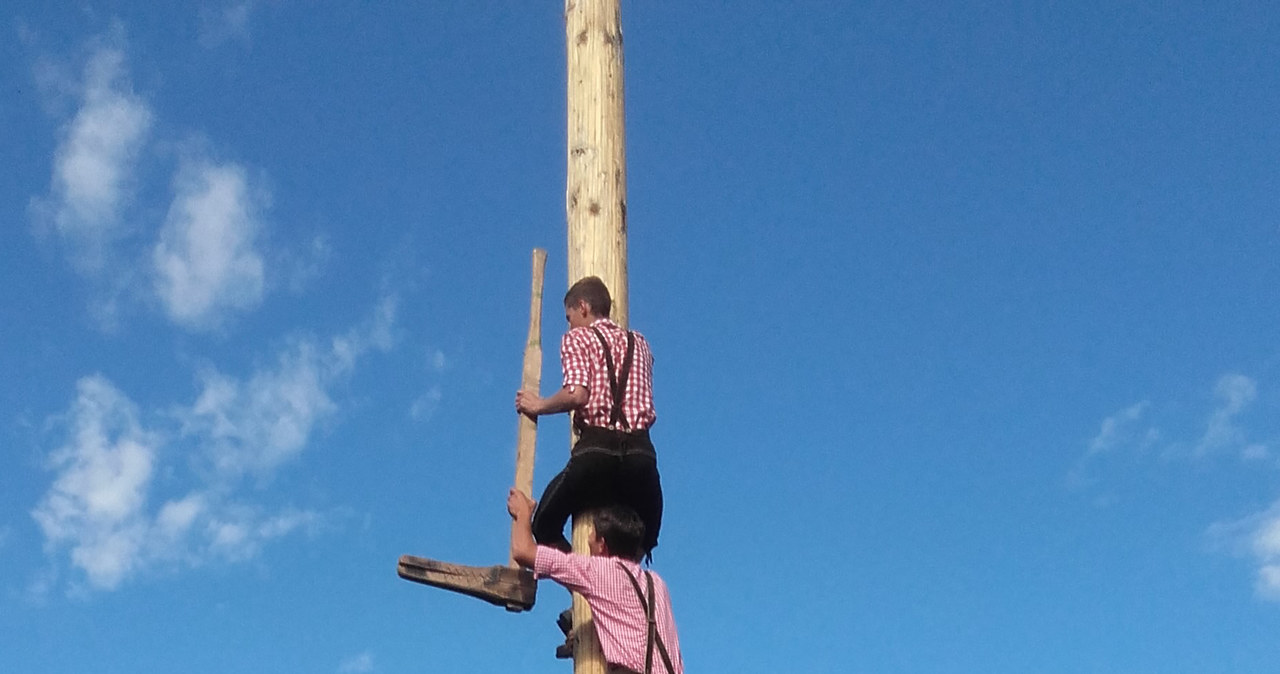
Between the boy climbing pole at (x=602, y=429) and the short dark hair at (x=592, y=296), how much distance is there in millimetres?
59

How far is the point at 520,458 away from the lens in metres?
5.34

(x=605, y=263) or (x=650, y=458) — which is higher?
(x=605, y=263)

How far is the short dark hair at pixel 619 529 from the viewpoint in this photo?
5121mm

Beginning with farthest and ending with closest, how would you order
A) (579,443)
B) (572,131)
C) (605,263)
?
(572,131)
(605,263)
(579,443)

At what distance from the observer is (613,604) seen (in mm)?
4879

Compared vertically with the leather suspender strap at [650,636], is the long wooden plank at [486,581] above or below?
above

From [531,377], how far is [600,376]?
0.34m

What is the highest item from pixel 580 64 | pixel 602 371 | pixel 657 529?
pixel 580 64

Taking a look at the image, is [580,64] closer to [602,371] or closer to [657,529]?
[602,371]

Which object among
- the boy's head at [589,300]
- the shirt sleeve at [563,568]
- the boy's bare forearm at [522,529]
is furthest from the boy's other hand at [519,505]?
the boy's head at [589,300]

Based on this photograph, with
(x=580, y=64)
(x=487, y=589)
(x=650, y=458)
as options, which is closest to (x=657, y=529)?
(x=650, y=458)

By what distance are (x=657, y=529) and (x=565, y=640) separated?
55 cm

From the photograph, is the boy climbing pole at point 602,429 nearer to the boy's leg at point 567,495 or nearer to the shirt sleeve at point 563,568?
the boy's leg at point 567,495

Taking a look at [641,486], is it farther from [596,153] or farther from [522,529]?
[596,153]
